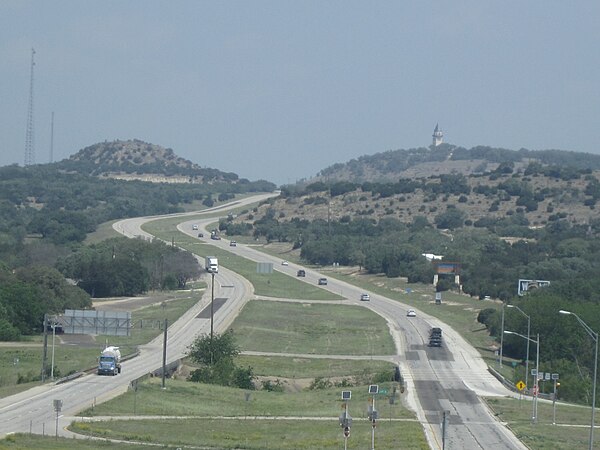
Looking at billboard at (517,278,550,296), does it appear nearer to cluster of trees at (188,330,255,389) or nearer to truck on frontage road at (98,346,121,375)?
cluster of trees at (188,330,255,389)

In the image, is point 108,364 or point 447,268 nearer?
point 108,364

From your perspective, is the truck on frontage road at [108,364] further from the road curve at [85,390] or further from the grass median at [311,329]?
the grass median at [311,329]

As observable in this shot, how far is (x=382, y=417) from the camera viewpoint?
61531 mm

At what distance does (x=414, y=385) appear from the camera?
3004 inches

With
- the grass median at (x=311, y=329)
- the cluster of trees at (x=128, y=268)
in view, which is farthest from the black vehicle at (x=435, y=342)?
the cluster of trees at (x=128, y=268)

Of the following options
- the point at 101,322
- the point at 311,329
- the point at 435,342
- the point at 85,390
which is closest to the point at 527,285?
the point at 311,329

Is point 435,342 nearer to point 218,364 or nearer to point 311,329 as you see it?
point 311,329

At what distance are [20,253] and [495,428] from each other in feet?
373

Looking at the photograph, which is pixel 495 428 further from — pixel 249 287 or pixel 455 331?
pixel 249 287

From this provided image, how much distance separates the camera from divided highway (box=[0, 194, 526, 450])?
55875mm

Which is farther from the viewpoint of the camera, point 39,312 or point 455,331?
point 455,331

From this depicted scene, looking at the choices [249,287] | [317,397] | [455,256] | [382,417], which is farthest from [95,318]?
[455,256]

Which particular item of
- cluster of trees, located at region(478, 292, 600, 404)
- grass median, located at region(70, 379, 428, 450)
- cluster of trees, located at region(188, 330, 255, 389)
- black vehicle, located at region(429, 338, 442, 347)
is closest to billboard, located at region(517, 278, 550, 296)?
cluster of trees, located at region(478, 292, 600, 404)

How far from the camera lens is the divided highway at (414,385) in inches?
2200
